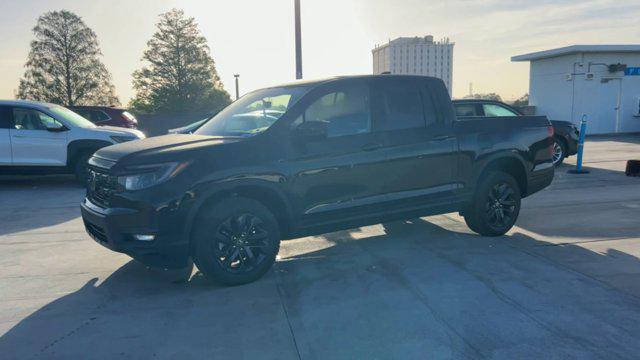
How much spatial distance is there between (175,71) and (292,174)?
56.4 metres

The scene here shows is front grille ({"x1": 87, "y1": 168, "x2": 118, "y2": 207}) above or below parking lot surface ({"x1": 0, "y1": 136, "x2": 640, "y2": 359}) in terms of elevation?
above

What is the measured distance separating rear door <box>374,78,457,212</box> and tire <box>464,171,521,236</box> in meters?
0.50

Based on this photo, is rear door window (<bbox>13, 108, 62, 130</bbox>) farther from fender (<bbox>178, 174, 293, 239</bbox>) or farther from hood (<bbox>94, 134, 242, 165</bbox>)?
fender (<bbox>178, 174, 293, 239</bbox>)

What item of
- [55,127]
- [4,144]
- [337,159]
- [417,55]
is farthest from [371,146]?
[417,55]

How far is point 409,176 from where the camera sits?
5422 millimetres

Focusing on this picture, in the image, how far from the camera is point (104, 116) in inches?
619

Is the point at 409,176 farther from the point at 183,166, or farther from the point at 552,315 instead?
the point at 183,166

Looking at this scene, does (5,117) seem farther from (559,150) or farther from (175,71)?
(175,71)

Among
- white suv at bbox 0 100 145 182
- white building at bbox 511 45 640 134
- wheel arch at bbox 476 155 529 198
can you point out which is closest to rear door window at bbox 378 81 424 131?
wheel arch at bbox 476 155 529 198

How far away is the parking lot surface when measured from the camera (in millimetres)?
3516

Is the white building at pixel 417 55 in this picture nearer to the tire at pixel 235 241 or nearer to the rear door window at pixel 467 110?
the rear door window at pixel 467 110

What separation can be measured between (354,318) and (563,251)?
299 centimetres

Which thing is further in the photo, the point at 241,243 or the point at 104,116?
the point at 104,116

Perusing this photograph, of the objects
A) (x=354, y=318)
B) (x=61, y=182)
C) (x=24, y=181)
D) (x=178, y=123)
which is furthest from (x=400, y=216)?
(x=178, y=123)
